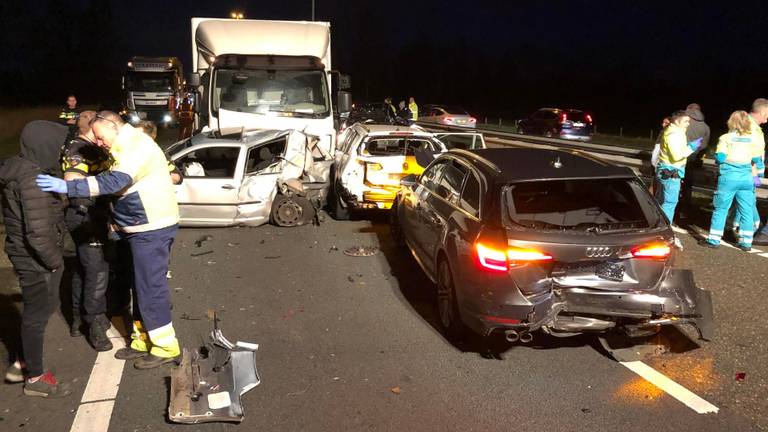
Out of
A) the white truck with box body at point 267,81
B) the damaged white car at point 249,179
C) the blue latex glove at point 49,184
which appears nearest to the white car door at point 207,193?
the damaged white car at point 249,179

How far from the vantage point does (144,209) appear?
437 cm

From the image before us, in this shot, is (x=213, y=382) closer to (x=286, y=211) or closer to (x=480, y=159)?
(x=480, y=159)

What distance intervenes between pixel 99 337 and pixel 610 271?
4.06 meters

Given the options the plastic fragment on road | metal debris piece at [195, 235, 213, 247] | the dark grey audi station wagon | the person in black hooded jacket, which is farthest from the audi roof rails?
metal debris piece at [195, 235, 213, 247]

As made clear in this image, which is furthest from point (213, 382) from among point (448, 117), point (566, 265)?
point (448, 117)

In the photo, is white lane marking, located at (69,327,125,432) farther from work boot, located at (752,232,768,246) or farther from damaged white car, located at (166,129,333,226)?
work boot, located at (752,232,768,246)

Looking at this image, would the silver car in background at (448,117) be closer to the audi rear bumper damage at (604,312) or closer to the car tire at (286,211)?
the car tire at (286,211)

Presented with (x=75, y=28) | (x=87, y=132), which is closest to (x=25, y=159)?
(x=87, y=132)

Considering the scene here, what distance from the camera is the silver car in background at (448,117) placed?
28969 mm

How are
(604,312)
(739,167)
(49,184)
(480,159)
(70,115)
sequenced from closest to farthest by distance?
(49,184)
(604,312)
(480,159)
(739,167)
(70,115)

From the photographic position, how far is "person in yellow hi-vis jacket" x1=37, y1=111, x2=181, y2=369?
4199 mm

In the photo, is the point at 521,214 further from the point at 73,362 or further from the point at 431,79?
the point at 431,79

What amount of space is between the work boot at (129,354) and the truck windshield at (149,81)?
80.3 ft

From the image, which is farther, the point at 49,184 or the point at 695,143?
the point at 695,143
